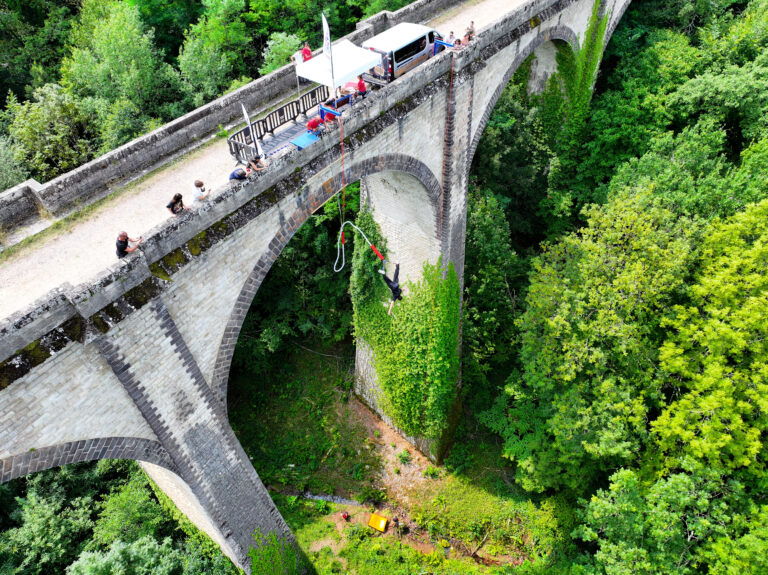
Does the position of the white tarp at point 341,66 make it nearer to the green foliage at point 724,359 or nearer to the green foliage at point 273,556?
the green foliage at point 724,359

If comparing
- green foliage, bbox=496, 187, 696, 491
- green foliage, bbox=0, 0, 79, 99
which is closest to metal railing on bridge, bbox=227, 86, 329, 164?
green foliage, bbox=496, 187, 696, 491

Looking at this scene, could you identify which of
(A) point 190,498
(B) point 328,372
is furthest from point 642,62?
(A) point 190,498

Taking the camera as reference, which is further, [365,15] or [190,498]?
[365,15]

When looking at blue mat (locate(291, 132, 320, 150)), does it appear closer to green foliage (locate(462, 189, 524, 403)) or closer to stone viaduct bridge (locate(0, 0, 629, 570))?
stone viaduct bridge (locate(0, 0, 629, 570))

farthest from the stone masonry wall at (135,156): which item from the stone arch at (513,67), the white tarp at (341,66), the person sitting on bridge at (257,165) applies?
the stone arch at (513,67)

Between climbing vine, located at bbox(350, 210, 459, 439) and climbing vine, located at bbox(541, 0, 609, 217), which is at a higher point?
climbing vine, located at bbox(541, 0, 609, 217)

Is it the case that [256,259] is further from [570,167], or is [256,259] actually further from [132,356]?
[570,167]
